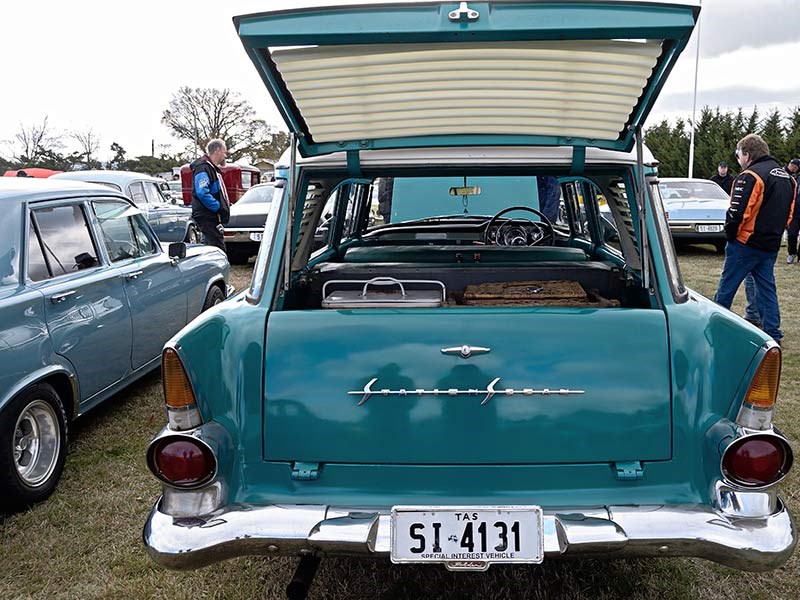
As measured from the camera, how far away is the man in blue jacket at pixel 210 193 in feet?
26.9

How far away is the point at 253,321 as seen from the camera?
8.02 ft

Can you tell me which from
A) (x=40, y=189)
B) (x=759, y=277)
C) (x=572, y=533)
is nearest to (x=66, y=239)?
(x=40, y=189)

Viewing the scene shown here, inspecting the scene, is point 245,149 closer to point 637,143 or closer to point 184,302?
point 184,302

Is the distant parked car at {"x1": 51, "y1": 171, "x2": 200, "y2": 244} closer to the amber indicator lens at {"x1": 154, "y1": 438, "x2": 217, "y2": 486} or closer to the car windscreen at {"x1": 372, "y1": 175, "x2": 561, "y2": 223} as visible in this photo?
the car windscreen at {"x1": 372, "y1": 175, "x2": 561, "y2": 223}

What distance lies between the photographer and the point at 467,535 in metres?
2.17

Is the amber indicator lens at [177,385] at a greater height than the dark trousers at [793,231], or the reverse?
the amber indicator lens at [177,385]

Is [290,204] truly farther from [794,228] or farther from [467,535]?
[794,228]

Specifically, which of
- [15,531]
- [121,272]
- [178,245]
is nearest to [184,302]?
[178,245]

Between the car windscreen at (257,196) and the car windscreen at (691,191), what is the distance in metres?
8.21

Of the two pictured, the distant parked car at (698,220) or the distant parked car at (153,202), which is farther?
the distant parked car at (698,220)

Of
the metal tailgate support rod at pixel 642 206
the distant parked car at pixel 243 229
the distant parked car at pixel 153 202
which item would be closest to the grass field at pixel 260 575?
the metal tailgate support rod at pixel 642 206

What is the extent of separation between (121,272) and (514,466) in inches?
129

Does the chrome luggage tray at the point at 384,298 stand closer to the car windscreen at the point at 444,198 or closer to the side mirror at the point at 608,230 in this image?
the side mirror at the point at 608,230

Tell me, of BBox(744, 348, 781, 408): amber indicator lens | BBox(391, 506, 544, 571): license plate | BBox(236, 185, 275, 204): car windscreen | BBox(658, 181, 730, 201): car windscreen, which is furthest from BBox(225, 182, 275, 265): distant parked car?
BBox(744, 348, 781, 408): amber indicator lens
